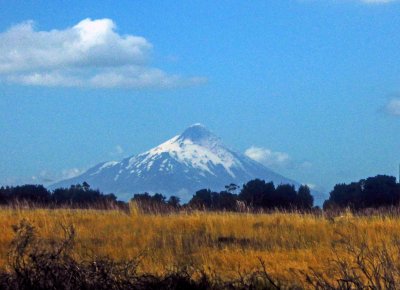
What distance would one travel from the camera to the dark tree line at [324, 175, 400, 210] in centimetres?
4325

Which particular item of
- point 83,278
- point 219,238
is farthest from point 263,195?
point 83,278

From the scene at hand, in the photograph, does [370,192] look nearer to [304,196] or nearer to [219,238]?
[304,196]

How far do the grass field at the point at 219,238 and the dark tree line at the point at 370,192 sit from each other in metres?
22.5

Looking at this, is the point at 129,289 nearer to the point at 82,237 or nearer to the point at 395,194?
the point at 82,237

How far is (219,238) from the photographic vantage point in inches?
688

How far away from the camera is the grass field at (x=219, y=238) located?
546 inches

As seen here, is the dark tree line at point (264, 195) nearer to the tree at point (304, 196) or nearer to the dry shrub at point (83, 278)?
the tree at point (304, 196)

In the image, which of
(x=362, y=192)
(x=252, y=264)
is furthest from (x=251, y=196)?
(x=252, y=264)

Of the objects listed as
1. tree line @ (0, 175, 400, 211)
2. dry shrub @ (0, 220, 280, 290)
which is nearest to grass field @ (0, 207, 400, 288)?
dry shrub @ (0, 220, 280, 290)

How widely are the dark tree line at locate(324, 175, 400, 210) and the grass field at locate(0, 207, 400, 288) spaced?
73.9 feet

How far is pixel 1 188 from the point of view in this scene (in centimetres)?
4556

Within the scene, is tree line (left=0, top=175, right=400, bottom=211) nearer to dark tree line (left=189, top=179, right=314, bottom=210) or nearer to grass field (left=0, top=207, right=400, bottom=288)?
dark tree line (left=189, top=179, right=314, bottom=210)

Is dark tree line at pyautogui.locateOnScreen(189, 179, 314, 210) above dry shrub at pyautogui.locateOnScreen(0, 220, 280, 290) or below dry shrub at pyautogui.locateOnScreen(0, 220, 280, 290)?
above

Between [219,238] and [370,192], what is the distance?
2931cm
